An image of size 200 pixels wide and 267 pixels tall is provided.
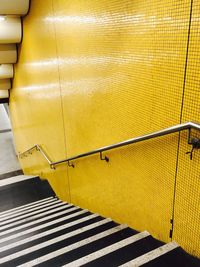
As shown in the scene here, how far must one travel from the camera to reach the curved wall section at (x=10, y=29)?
536 centimetres

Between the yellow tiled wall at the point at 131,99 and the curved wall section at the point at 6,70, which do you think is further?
the curved wall section at the point at 6,70

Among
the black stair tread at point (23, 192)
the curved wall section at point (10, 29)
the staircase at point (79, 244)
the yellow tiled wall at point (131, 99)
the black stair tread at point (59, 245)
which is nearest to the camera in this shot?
the yellow tiled wall at point (131, 99)

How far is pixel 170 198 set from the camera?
1.71 m

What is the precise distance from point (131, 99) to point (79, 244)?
129 centimetres

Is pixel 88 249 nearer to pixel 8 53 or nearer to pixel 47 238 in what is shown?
pixel 47 238

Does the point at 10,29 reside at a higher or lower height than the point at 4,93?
higher

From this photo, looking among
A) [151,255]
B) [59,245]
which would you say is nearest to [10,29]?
[59,245]

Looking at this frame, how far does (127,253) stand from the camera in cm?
177

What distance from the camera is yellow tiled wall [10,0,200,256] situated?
1487mm

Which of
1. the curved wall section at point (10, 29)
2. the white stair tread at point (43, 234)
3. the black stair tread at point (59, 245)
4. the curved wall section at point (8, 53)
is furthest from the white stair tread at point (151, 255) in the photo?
the curved wall section at point (8, 53)

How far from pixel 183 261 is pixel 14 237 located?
192 cm

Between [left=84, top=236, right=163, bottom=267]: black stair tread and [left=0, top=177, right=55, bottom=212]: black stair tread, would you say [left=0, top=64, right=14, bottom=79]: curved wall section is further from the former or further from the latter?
[left=84, top=236, right=163, bottom=267]: black stair tread

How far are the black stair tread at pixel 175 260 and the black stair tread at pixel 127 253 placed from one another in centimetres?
21

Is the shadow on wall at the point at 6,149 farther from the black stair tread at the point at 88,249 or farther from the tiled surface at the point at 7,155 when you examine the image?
the black stair tread at the point at 88,249
